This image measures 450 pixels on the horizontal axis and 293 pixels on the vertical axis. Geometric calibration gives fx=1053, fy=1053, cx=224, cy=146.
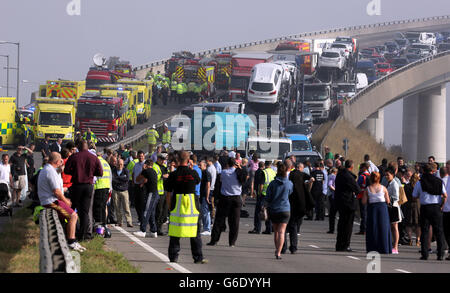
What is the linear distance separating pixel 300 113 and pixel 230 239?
1699 inches

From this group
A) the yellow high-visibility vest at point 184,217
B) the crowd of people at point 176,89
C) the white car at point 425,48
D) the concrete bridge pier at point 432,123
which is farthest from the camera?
the concrete bridge pier at point 432,123

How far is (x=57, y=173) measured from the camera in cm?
1429

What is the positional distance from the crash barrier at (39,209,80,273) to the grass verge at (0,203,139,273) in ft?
1.89

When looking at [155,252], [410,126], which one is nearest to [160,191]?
[155,252]

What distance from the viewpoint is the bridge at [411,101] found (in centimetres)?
8906

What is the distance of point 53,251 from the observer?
10.1 m

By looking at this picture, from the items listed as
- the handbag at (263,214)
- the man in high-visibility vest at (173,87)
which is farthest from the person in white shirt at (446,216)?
the man in high-visibility vest at (173,87)

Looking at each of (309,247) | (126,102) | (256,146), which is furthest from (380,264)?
(126,102)

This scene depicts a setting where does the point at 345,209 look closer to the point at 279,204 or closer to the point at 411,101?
the point at 279,204

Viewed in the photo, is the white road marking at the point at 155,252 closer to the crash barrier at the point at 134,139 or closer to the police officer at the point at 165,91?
the crash barrier at the point at 134,139

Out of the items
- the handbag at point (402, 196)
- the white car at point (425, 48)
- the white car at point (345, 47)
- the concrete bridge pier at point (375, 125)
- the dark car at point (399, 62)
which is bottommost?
the handbag at point (402, 196)

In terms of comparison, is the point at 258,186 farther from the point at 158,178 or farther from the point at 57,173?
the point at 57,173

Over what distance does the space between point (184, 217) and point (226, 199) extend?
3803 millimetres

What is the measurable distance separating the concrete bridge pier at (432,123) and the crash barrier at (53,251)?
3862 inches
